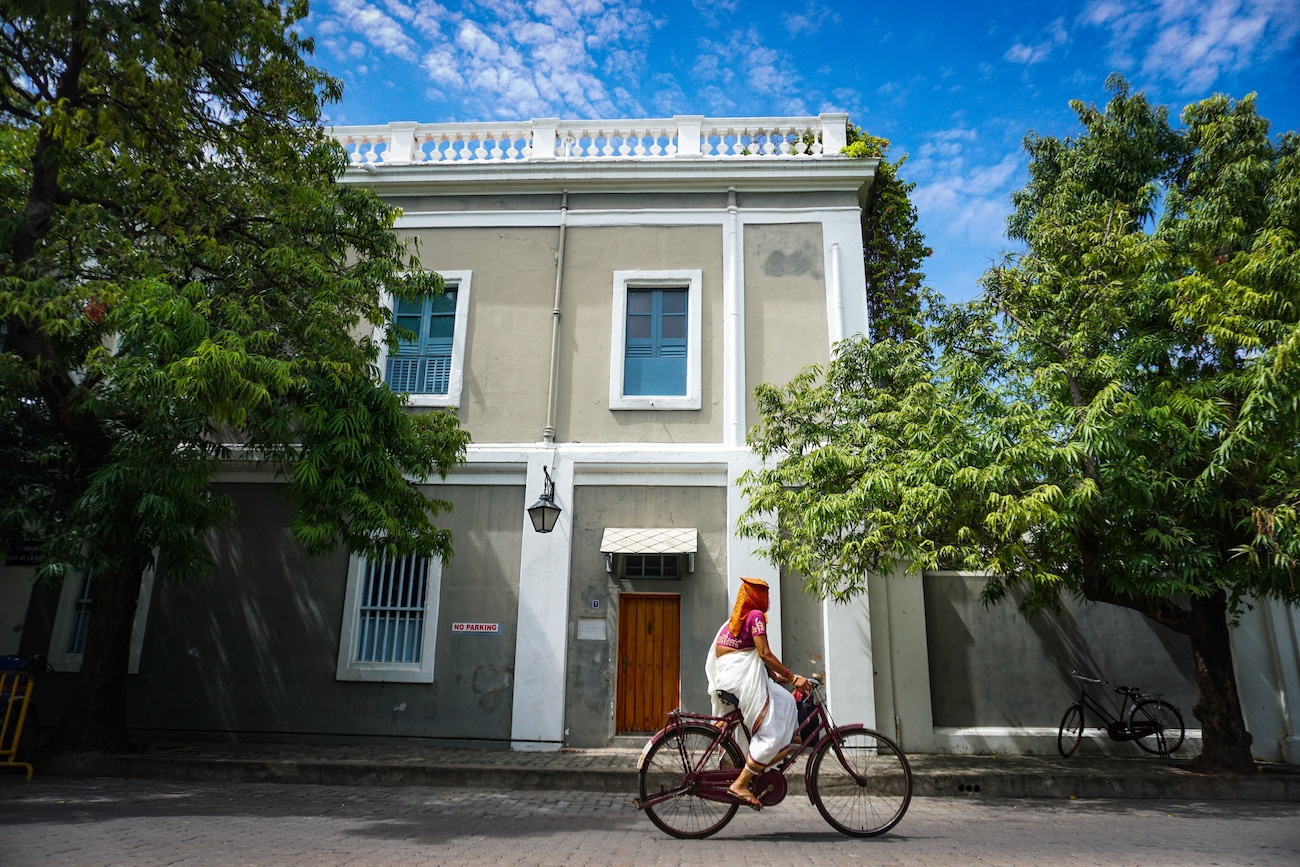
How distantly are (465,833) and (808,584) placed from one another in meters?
4.66

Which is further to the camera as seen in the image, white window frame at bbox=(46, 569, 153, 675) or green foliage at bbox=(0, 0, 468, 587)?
→ white window frame at bbox=(46, 569, 153, 675)

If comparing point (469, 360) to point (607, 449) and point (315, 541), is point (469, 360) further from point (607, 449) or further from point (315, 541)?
point (315, 541)

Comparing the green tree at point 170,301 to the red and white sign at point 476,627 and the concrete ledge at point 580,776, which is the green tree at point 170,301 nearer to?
the concrete ledge at point 580,776

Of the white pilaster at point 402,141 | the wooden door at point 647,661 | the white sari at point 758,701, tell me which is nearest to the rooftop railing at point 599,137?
the white pilaster at point 402,141

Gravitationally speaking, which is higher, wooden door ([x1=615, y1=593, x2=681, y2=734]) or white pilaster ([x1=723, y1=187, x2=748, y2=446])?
white pilaster ([x1=723, y1=187, x2=748, y2=446])

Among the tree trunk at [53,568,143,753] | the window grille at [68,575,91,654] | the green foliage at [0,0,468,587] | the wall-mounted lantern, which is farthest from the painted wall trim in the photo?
the window grille at [68,575,91,654]

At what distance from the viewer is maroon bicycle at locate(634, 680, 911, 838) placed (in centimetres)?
582

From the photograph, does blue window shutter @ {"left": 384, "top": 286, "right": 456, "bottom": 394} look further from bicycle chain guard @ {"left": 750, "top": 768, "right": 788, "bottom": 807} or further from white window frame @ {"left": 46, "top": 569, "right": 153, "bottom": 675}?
bicycle chain guard @ {"left": 750, "top": 768, "right": 788, "bottom": 807}

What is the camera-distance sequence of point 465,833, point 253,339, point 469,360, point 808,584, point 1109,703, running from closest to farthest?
point 465,833
point 253,339
point 808,584
point 1109,703
point 469,360

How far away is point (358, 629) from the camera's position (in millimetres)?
11023

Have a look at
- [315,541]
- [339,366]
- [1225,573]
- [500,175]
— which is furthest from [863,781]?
[500,175]

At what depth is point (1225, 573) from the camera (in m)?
8.05

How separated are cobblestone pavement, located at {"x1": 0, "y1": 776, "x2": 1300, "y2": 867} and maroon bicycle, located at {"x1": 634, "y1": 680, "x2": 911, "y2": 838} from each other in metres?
0.18

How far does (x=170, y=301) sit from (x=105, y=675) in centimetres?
477
